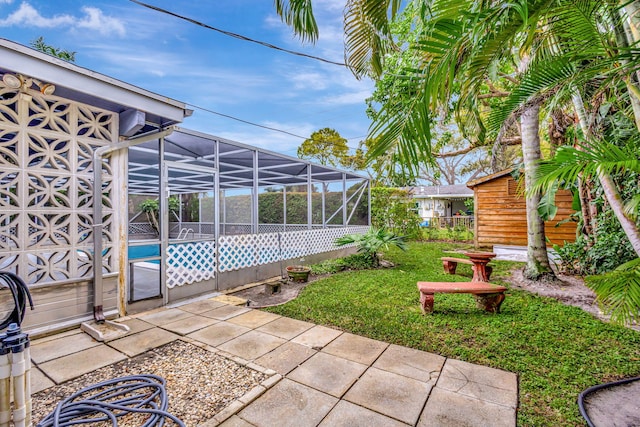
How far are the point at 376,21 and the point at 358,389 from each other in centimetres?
308

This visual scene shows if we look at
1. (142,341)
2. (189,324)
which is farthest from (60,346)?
(189,324)

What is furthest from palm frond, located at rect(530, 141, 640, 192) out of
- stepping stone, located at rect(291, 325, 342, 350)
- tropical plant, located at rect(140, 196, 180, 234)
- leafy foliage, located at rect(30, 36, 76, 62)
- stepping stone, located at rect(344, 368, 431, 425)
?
tropical plant, located at rect(140, 196, 180, 234)

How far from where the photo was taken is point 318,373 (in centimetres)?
246

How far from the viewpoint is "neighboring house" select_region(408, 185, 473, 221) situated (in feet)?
75.3

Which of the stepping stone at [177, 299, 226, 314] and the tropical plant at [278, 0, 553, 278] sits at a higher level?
the tropical plant at [278, 0, 553, 278]

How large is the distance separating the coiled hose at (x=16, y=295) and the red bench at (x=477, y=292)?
3.86m

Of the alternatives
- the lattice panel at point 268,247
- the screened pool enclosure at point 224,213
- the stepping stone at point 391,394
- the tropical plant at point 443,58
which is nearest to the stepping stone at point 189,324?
the screened pool enclosure at point 224,213

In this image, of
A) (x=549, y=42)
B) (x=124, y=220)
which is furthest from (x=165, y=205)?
(x=549, y=42)

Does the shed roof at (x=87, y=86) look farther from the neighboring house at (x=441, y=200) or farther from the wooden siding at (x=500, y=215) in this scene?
the neighboring house at (x=441, y=200)

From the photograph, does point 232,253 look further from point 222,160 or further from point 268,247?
point 222,160

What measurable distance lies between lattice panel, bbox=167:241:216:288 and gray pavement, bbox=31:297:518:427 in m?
0.87

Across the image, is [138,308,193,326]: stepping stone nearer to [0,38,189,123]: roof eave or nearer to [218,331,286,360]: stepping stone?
[218,331,286,360]: stepping stone

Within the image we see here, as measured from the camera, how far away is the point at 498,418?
6.27 ft

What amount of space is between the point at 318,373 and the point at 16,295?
2104 mm
